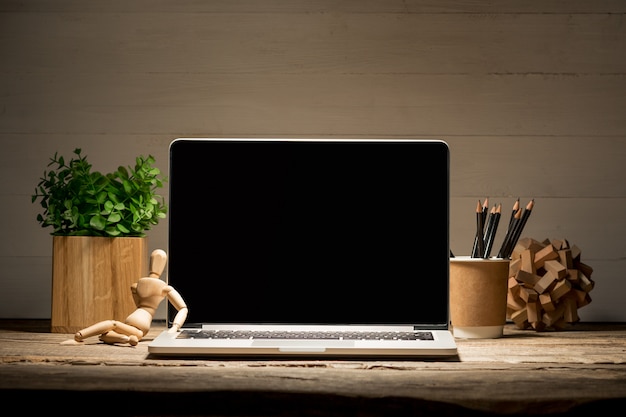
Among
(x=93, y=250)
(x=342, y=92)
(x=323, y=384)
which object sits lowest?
(x=323, y=384)

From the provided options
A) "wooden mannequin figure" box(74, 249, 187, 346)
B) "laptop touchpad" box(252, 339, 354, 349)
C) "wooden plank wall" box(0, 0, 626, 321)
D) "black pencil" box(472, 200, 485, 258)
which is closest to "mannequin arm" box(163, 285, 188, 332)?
"wooden mannequin figure" box(74, 249, 187, 346)

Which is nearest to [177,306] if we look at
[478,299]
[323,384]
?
[323,384]

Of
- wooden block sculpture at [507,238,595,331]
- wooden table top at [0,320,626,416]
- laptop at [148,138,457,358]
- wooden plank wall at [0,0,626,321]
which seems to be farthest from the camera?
wooden plank wall at [0,0,626,321]

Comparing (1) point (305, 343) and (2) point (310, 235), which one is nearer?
(1) point (305, 343)

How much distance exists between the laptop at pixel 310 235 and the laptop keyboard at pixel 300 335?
0.01 m

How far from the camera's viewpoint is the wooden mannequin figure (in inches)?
38.8

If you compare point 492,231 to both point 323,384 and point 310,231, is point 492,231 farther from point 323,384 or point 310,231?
point 323,384

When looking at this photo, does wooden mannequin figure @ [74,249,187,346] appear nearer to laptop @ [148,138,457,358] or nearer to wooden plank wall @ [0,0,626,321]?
laptop @ [148,138,457,358]

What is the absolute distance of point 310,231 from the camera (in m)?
1.05

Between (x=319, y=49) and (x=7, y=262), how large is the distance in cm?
70

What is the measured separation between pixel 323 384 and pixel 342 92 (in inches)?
27.1

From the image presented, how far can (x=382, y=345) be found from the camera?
0.89 m

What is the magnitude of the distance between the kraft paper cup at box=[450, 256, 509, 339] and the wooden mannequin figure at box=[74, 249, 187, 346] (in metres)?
0.41

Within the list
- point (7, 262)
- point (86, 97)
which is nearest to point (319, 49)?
point (86, 97)
